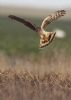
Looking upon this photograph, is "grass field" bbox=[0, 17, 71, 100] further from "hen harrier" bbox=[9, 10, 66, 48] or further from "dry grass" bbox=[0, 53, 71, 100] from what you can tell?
"hen harrier" bbox=[9, 10, 66, 48]

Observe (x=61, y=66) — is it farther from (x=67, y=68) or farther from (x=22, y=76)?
(x=22, y=76)

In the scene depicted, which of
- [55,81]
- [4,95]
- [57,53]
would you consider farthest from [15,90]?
[57,53]

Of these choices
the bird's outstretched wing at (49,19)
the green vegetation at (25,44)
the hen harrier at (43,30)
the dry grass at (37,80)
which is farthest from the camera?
the green vegetation at (25,44)

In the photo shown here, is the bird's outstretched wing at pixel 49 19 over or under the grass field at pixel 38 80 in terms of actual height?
over

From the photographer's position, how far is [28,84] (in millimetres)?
7039

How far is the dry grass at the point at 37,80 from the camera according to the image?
6.49 meters

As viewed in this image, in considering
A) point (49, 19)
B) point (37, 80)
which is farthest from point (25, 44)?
point (37, 80)

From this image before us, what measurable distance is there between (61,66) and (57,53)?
86 centimetres

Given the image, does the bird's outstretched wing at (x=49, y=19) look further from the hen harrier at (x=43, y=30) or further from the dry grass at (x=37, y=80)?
the dry grass at (x=37, y=80)

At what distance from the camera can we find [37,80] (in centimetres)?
730

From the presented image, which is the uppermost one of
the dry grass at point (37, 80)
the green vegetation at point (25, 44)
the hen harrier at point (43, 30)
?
the green vegetation at point (25, 44)

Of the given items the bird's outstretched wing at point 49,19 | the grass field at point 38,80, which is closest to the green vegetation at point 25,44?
the grass field at point 38,80

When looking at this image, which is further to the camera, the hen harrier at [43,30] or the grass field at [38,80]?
the hen harrier at [43,30]

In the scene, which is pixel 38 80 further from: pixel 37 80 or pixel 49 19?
pixel 49 19
